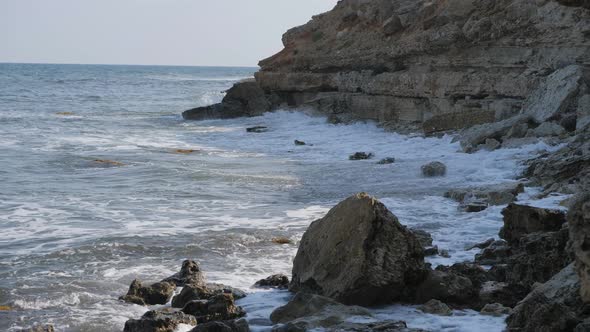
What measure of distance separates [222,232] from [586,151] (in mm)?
4980

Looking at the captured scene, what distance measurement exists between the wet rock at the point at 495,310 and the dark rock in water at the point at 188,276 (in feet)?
8.17

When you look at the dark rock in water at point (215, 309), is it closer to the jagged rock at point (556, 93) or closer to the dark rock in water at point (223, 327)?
the dark rock in water at point (223, 327)

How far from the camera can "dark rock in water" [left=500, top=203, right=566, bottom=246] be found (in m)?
6.66

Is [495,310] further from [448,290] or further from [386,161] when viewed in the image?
[386,161]

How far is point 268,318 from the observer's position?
18.5 feet

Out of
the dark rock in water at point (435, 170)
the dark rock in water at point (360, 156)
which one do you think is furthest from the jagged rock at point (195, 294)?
the dark rock in water at point (360, 156)

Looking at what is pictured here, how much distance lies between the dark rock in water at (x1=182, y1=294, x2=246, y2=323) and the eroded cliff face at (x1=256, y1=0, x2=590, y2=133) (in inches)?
293

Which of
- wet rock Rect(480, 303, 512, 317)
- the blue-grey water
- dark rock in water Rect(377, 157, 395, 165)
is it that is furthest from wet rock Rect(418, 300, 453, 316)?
dark rock in water Rect(377, 157, 395, 165)

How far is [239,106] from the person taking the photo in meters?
30.0

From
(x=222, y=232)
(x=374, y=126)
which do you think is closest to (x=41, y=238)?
(x=222, y=232)

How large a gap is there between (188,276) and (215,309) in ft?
3.73

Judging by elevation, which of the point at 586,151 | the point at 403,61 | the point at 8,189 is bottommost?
the point at 8,189

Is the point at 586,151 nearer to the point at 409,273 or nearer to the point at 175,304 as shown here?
the point at 409,273

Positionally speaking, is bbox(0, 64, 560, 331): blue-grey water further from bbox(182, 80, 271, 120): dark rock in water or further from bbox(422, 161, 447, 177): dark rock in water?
bbox(182, 80, 271, 120): dark rock in water
